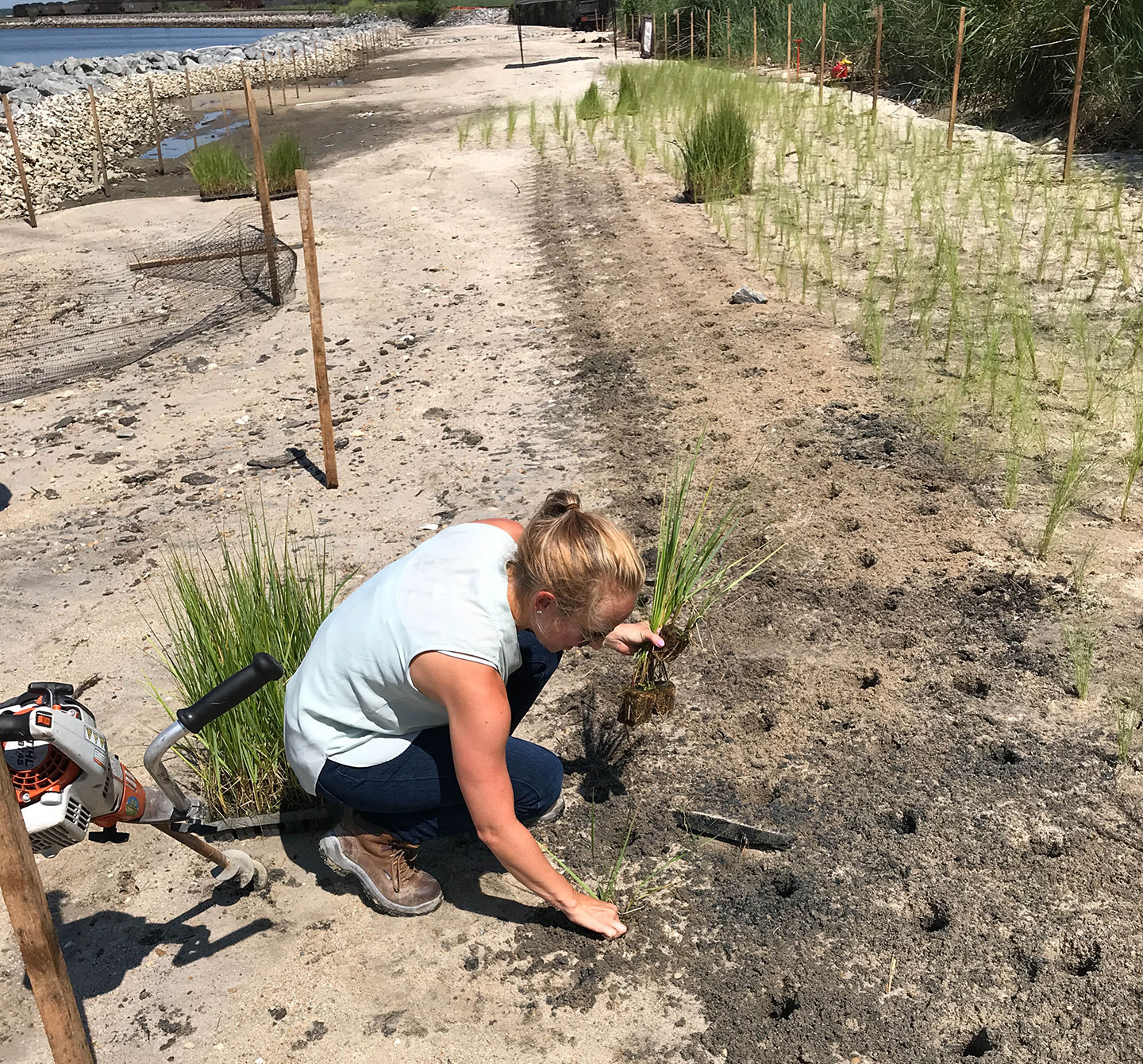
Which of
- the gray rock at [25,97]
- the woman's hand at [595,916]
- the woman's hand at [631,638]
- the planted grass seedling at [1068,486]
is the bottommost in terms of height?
the woman's hand at [595,916]

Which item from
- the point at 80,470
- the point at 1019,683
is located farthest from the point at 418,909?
the point at 80,470

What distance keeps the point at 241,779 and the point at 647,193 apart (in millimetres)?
6407

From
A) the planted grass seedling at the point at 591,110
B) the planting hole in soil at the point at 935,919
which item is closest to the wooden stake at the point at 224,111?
the planted grass seedling at the point at 591,110

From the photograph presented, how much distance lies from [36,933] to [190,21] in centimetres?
8251

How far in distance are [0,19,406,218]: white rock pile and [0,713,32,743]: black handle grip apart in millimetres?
7275

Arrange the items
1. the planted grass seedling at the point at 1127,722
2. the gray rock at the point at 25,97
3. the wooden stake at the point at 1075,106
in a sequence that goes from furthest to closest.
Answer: the gray rock at the point at 25,97, the wooden stake at the point at 1075,106, the planted grass seedling at the point at 1127,722

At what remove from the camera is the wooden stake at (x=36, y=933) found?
1361 mm

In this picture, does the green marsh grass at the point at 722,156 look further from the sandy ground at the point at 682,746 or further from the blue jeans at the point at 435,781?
the blue jeans at the point at 435,781

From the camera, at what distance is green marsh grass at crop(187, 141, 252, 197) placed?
388 inches

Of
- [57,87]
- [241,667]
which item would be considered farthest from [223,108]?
[241,667]

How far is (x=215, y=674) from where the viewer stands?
2.40 metres

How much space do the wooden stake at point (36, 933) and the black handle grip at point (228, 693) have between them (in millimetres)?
295

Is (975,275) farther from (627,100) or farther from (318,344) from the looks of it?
(627,100)

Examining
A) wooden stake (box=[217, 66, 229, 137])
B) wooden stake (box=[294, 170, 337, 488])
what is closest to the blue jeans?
wooden stake (box=[294, 170, 337, 488])
